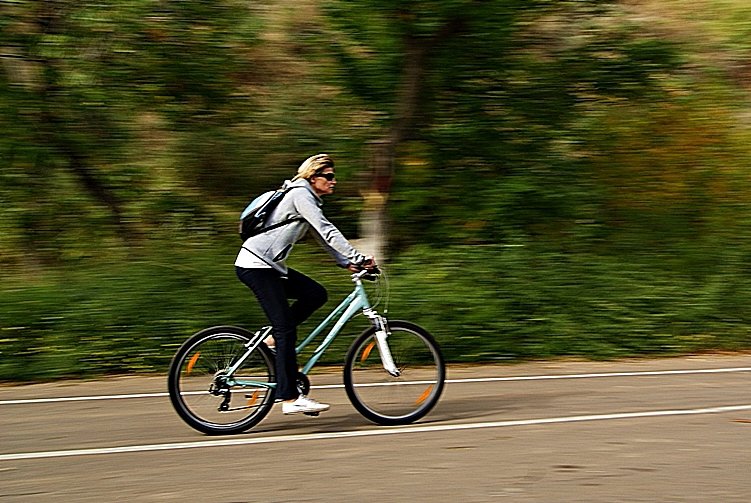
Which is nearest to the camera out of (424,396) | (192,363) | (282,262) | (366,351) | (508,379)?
(192,363)

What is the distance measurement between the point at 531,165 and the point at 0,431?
8.15 metres

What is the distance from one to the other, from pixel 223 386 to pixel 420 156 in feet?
23.4

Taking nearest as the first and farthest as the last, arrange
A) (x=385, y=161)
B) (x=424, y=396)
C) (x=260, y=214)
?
(x=260, y=214), (x=424, y=396), (x=385, y=161)

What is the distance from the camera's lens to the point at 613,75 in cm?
1452

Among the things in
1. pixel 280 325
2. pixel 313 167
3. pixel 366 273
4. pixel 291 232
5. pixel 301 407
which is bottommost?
pixel 301 407

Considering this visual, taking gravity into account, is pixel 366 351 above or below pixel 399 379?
above

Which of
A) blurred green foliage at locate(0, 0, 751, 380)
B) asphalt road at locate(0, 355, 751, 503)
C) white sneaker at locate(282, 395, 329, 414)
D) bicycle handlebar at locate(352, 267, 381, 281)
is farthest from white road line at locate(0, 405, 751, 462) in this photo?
blurred green foliage at locate(0, 0, 751, 380)

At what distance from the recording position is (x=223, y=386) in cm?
812

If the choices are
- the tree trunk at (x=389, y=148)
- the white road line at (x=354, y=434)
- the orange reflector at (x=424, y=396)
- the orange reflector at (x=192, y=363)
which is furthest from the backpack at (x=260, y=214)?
the tree trunk at (x=389, y=148)

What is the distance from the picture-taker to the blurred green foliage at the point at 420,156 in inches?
512

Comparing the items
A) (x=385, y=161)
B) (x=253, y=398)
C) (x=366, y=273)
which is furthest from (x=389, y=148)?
(x=253, y=398)

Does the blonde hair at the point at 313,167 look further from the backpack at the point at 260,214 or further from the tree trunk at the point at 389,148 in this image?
the tree trunk at the point at 389,148

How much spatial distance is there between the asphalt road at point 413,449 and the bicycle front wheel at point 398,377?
146 millimetres

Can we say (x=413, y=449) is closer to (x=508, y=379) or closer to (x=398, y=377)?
(x=398, y=377)
